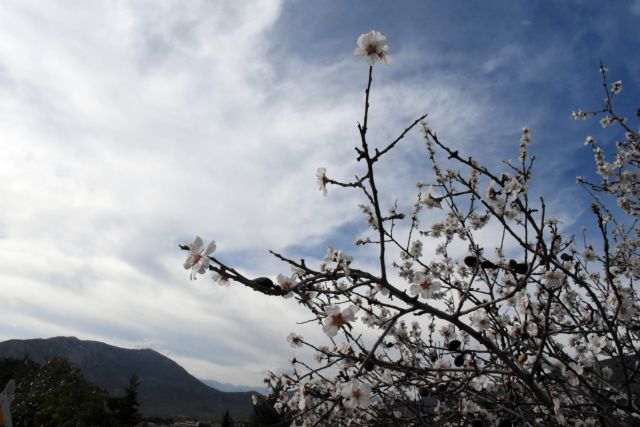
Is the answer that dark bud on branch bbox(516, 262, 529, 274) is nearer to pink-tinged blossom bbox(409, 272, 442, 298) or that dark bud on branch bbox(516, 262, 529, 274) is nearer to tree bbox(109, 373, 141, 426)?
pink-tinged blossom bbox(409, 272, 442, 298)

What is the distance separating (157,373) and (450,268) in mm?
208872

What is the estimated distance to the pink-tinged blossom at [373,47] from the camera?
203cm

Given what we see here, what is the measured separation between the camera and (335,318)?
2080 millimetres

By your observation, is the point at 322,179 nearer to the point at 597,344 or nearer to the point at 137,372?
the point at 597,344

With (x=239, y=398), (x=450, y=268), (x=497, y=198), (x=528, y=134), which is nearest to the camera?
(x=497, y=198)

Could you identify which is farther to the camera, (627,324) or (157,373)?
(157,373)

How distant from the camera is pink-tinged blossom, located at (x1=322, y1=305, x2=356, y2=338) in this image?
6.74 feet

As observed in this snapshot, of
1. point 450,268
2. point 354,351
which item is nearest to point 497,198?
point 354,351

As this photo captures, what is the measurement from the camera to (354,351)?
13.0 ft

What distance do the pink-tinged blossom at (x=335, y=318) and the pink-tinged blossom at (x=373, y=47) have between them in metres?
1.27

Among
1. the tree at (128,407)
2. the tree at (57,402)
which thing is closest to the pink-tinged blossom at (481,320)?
the tree at (57,402)

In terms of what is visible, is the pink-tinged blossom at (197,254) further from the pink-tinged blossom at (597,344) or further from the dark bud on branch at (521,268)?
the pink-tinged blossom at (597,344)

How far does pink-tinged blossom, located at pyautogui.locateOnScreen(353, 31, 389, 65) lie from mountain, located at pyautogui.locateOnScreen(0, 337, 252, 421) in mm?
138793

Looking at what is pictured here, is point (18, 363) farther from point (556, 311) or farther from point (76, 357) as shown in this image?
point (76, 357)
